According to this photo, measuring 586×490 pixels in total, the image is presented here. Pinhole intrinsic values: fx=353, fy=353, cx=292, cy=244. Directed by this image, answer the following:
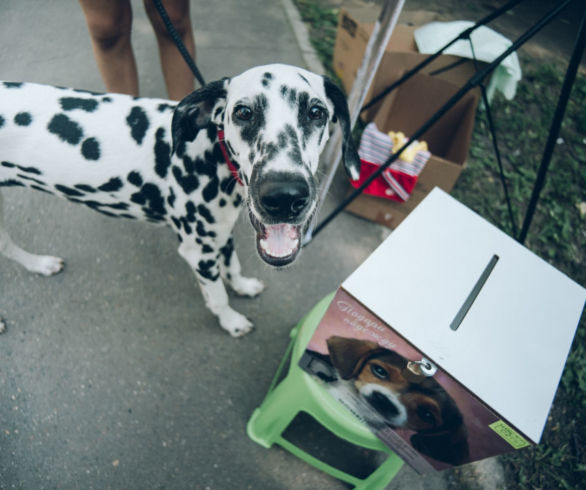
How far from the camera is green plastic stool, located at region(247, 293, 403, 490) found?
151cm

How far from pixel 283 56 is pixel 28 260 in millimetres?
3156

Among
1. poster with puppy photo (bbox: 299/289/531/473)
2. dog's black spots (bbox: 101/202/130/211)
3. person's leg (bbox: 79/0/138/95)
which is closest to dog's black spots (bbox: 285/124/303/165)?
poster with puppy photo (bbox: 299/289/531/473)

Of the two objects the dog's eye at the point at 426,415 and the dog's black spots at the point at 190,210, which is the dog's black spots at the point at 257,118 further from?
the dog's eye at the point at 426,415

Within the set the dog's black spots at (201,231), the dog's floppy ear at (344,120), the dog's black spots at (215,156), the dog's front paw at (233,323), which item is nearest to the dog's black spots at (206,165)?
the dog's black spots at (215,156)

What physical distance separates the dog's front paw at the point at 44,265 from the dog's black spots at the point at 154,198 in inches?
40.2

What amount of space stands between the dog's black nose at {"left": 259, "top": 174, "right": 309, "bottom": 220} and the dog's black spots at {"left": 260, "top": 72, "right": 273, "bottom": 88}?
0.40 metres

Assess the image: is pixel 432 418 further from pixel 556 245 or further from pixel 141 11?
pixel 141 11

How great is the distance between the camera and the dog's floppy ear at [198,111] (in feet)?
4.59

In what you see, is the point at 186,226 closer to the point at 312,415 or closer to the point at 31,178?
the point at 31,178

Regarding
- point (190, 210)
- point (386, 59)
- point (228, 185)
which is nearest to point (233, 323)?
point (190, 210)

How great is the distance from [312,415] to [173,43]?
2.42 metres

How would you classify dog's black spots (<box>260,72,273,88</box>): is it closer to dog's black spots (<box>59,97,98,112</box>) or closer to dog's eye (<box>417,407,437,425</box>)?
dog's black spots (<box>59,97,98,112</box>)

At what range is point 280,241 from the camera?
1386 mm

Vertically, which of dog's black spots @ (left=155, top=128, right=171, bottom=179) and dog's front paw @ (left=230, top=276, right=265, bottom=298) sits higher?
dog's black spots @ (left=155, top=128, right=171, bottom=179)
